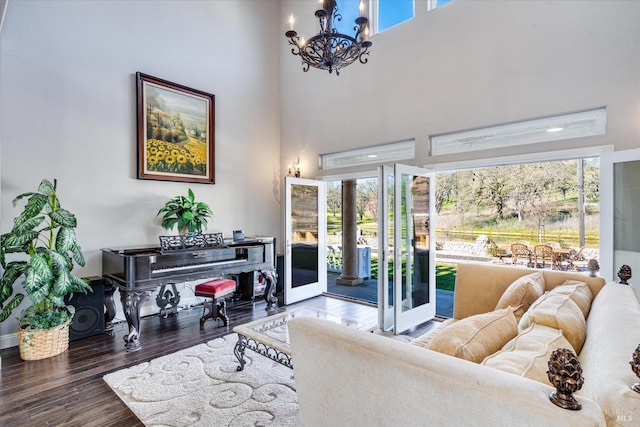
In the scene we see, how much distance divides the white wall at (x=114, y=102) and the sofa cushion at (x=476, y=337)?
4.22 m

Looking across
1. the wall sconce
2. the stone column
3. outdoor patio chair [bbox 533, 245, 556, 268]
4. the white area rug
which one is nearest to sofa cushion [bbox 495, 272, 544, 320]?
the white area rug

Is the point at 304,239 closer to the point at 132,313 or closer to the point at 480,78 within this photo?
the point at 132,313

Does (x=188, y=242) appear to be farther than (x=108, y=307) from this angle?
Yes

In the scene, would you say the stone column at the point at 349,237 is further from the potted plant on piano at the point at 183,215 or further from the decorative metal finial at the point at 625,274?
the decorative metal finial at the point at 625,274

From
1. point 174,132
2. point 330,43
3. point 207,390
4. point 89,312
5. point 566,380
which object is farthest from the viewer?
point 174,132

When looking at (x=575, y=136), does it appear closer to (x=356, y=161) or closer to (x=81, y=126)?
(x=356, y=161)

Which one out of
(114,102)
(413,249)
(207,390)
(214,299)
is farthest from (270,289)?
(114,102)

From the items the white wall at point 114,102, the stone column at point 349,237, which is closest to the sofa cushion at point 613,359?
the white wall at point 114,102

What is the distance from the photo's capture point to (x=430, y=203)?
4344 millimetres

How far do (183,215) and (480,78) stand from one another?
420cm

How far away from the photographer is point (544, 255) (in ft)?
25.4

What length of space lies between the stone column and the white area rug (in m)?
3.81

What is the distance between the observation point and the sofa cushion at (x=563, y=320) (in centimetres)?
139

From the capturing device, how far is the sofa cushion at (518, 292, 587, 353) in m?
1.39
